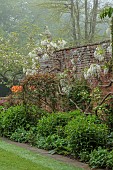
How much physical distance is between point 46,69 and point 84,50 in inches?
77.0

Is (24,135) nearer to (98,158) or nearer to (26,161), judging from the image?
(26,161)

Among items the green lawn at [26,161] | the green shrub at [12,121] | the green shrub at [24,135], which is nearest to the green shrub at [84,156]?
the green lawn at [26,161]

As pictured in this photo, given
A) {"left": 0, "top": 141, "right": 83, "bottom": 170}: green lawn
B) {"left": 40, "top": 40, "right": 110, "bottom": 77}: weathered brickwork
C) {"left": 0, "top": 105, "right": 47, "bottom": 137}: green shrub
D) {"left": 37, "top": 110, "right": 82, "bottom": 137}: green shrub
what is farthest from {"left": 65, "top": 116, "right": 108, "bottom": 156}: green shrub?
{"left": 40, "top": 40, "right": 110, "bottom": 77}: weathered brickwork

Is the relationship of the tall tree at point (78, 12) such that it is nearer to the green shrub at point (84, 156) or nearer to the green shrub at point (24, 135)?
the green shrub at point (24, 135)

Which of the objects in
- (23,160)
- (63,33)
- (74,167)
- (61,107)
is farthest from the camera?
(63,33)

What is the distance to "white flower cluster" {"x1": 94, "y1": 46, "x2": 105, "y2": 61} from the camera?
807 centimetres

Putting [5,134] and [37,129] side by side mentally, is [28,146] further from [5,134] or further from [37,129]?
[5,134]

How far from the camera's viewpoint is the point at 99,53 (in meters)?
8.12

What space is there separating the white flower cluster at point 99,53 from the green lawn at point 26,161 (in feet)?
10.5

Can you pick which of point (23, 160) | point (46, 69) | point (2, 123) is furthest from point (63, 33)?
point (23, 160)

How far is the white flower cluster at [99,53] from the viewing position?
318 inches

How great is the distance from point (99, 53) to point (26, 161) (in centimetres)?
380

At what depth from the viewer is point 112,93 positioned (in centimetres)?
772

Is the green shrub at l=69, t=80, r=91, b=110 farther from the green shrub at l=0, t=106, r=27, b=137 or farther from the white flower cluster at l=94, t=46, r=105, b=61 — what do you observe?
the green shrub at l=0, t=106, r=27, b=137
